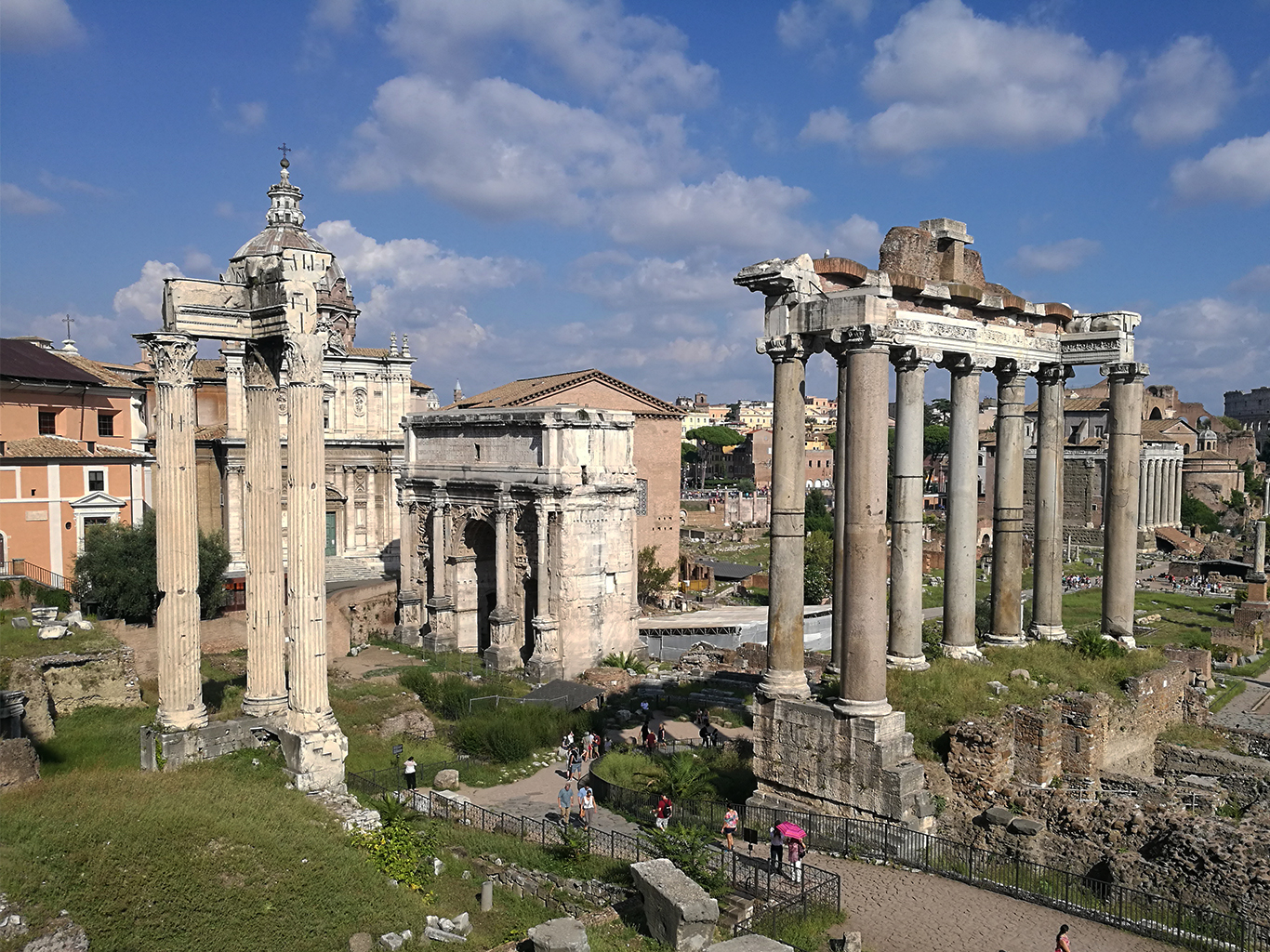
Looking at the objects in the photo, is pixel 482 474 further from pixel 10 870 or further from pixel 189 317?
pixel 10 870

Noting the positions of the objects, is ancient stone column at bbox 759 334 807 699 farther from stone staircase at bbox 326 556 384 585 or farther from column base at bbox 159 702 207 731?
stone staircase at bbox 326 556 384 585

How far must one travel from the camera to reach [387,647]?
115ft

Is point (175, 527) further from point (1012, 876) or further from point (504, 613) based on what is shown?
point (504, 613)

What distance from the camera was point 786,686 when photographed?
14633 millimetres

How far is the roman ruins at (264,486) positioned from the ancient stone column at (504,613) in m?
16.1

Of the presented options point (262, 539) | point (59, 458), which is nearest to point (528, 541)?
point (59, 458)

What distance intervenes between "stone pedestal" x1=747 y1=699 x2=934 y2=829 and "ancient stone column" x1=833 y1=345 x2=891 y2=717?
14.1 inches

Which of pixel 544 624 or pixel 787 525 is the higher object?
pixel 787 525

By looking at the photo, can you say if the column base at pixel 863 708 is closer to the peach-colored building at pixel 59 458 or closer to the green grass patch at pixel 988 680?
the green grass patch at pixel 988 680

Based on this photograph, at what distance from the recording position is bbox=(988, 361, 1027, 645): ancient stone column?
702 inches

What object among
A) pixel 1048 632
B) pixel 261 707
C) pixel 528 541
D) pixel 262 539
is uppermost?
pixel 262 539

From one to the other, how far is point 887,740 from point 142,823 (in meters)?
9.62

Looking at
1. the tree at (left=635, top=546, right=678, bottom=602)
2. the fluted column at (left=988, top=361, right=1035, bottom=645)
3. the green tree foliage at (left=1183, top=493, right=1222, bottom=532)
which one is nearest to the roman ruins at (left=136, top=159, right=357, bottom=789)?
the fluted column at (left=988, top=361, right=1035, bottom=645)

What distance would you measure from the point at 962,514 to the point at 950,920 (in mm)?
7599
